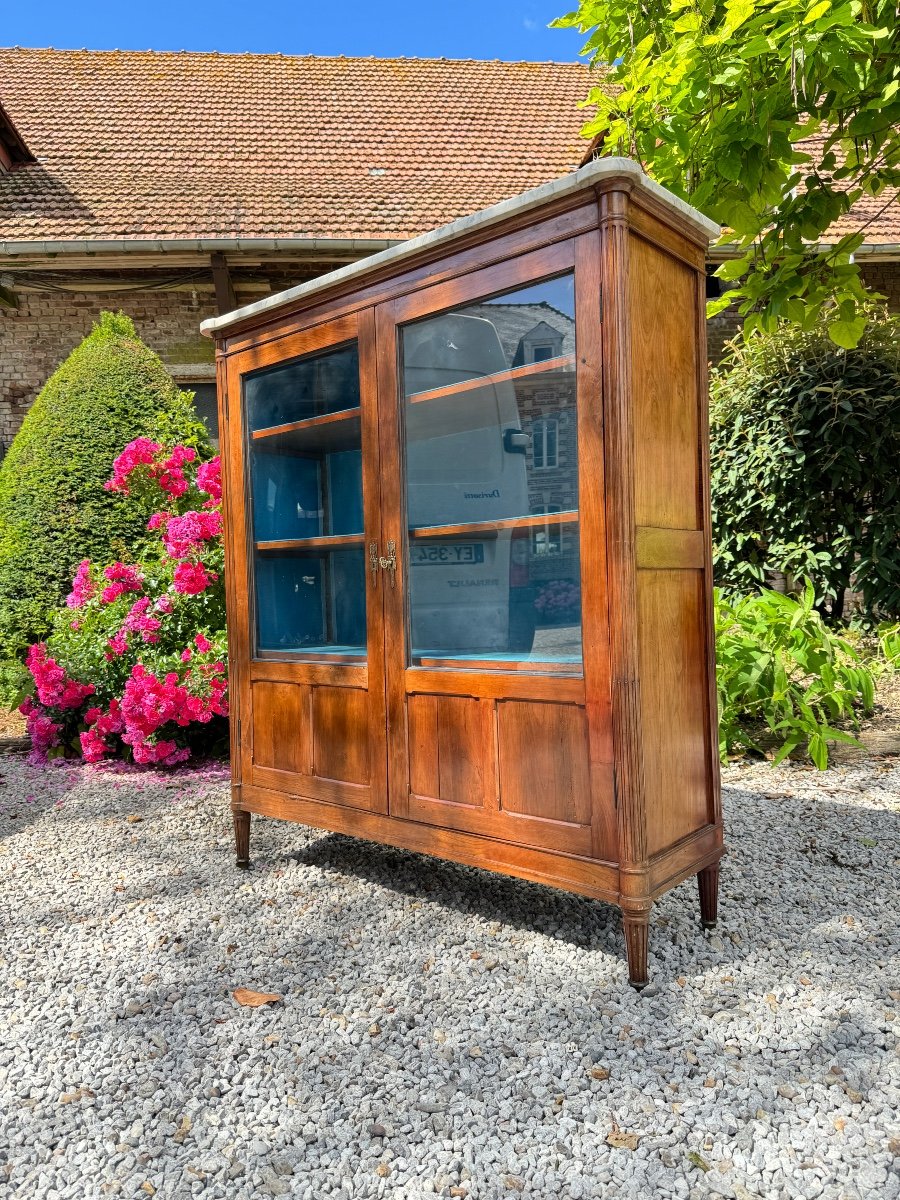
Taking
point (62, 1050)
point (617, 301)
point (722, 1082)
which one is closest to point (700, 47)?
point (617, 301)

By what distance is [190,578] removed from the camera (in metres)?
4.55

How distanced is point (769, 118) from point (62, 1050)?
3.60 metres

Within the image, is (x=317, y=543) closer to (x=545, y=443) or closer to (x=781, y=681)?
(x=545, y=443)

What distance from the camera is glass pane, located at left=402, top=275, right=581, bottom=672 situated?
227cm

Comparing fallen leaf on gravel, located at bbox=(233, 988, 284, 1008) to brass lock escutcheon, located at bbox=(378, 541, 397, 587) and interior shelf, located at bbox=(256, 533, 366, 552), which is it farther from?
interior shelf, located at bbox=(256, 533, 366, 552)

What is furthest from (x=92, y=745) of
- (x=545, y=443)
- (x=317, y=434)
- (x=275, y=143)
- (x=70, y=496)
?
(x=275, y=143)

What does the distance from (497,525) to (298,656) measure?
971mm

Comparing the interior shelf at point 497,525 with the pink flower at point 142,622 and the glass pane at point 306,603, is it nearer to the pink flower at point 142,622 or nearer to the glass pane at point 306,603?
the glass pane at point 306,603

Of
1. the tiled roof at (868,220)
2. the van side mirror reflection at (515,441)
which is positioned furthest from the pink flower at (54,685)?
the tiled roof at (868,220)

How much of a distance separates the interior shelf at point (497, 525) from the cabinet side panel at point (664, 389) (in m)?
0.23

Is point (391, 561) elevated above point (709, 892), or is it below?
above

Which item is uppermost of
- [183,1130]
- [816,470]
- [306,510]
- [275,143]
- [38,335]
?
[275,143]

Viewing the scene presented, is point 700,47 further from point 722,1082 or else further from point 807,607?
point 722,1082

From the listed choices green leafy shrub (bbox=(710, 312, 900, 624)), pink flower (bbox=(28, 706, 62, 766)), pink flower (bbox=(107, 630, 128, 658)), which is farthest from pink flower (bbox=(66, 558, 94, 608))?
green leafy shrub (bbox=(710, 312, 900, 624))
